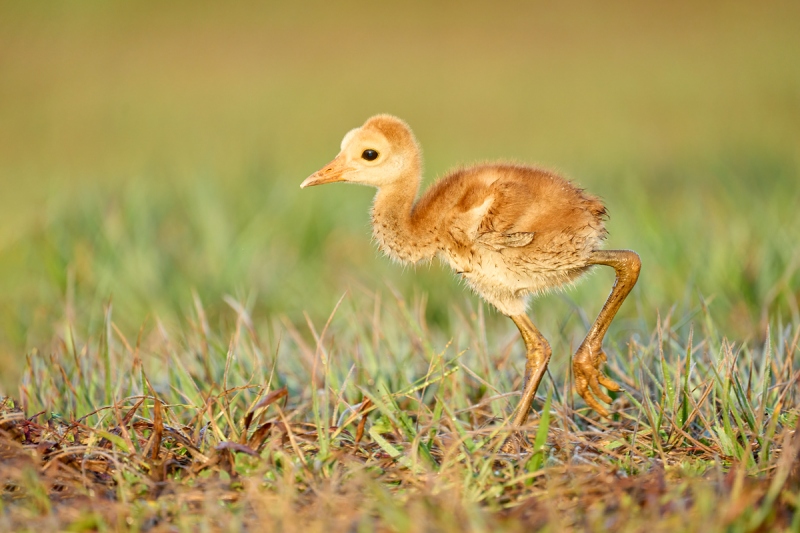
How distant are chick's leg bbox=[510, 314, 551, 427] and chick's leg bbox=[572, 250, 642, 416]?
114 millimetres

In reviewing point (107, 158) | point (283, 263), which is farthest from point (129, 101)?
point (283, 263)

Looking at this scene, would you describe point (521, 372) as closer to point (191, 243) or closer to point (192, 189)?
point (191, 243)

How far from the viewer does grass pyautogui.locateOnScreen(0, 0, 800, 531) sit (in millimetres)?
2807

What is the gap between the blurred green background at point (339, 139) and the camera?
5.59 metres

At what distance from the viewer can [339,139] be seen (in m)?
12.1

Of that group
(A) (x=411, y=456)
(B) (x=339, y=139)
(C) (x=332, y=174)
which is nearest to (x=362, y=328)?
(C) (x=332, y=174)

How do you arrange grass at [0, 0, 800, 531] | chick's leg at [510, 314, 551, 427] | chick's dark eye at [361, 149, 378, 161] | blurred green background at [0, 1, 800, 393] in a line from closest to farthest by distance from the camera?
grass at [0, 0, 800, 531]
chick's leg at [510, 314, 551, 427]
chick's dark eye at [361, 149, 378, 161]
blurred green background at [0, 1, 800, 393]

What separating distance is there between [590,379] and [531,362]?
218 mm

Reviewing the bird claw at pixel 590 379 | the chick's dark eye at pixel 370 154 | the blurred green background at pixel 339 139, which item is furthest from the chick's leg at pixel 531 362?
the chick's dark eye at pixel 370 154

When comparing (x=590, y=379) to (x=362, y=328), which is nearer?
(x=590, y=379)

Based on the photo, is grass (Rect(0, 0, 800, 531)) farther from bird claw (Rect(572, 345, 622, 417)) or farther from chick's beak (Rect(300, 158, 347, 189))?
chick's beak (Rect(300, 158, 347, 189))

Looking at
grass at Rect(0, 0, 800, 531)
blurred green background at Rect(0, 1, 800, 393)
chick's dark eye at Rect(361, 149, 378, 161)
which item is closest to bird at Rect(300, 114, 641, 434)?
chick's dark eye at Rect(361, 149, 378, 161)

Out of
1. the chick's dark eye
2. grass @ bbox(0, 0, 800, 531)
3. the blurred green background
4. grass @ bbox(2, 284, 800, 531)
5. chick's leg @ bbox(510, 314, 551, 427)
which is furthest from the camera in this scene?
the blurred green background

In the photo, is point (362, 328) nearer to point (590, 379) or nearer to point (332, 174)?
point (332, 174)
